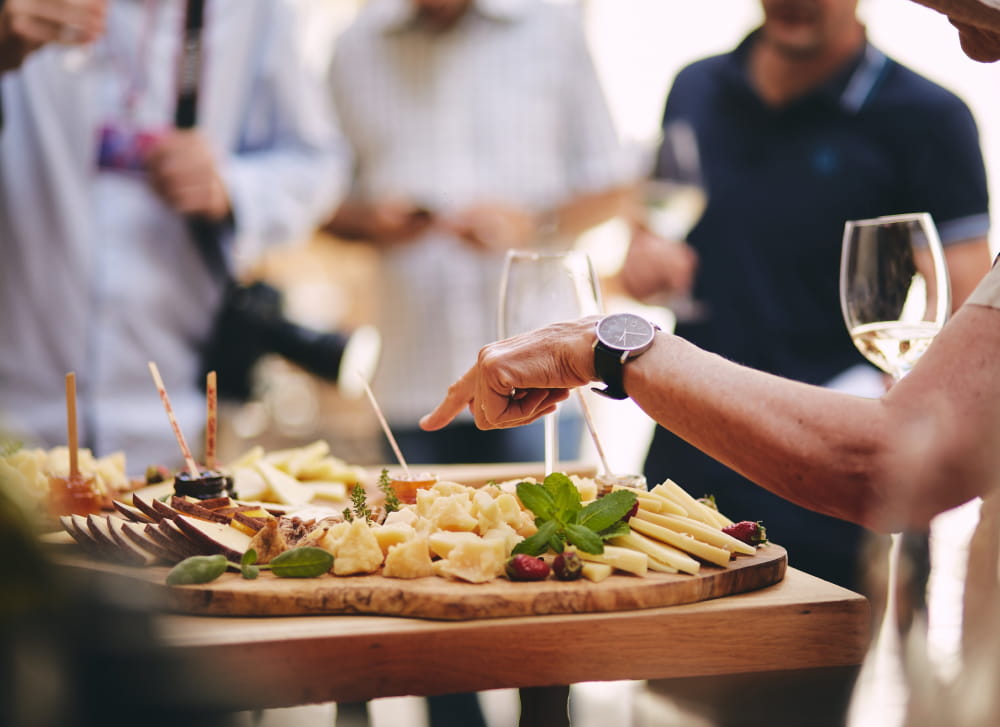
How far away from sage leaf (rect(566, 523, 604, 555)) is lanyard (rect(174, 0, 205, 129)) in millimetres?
1827

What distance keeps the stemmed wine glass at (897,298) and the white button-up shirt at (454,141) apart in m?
1.80

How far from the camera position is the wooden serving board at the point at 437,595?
1.15 meters

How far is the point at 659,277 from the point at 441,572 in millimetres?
1242

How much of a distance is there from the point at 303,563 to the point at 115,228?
1810mm

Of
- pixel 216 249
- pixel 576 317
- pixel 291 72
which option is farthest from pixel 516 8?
pixel 576 317

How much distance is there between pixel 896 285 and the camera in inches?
59.2

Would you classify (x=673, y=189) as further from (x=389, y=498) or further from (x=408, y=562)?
(x=408, y=562)

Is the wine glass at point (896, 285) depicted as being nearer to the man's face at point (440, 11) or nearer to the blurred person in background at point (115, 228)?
the blurred person in background at point (115, 228)

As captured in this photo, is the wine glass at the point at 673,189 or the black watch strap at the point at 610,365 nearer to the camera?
the black watch strap at the point at 610,365

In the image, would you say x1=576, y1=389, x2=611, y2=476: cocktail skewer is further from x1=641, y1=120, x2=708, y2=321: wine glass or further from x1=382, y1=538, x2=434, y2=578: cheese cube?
x1=641, y1=120, x2=708, y2=321: wine glass

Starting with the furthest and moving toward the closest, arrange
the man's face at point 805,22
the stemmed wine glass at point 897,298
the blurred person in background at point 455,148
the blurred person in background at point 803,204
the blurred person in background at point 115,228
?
the blurred person in background at point 455,148 → the blurred person in background at point 115,228 → the man's face at point 805,22 → the blurred person in background at point 803,204 → the stemmed wine glass at point 897,298

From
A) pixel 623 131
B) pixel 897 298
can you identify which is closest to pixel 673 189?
pixel 897 298

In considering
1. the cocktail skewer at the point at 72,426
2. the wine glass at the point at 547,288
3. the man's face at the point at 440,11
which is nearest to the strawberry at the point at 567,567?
the wine glass at the point at 547,288

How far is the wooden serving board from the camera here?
1.15m
